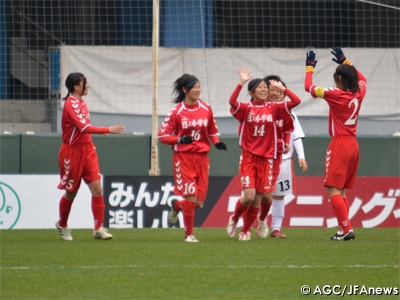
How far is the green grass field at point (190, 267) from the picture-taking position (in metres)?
6.60

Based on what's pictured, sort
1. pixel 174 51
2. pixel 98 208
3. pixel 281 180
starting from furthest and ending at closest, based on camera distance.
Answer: pixel 174 51, pixel 281 180, pixel 98 208

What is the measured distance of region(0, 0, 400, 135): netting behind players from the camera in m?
17.7

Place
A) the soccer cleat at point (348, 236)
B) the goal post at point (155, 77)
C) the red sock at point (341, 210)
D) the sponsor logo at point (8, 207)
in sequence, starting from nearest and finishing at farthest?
1. the red sock at point (341, 210)
2. the soccer cleat at point (348, 236)
3. the sponsor logo at point (8, 207)
4. the goal post at point (155, 77)

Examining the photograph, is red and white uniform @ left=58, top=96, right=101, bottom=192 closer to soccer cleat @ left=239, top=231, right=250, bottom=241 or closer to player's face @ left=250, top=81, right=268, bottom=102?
soccer cleat @ left=239, top=231, right=250, bottom=241

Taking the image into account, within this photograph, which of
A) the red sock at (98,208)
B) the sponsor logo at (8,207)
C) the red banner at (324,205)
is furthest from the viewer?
the red banner at (324,205)

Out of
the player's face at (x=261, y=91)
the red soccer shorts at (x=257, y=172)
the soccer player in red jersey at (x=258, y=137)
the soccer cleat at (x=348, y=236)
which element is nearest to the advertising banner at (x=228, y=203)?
the soccer player in red jersey at (x=258, y=137)

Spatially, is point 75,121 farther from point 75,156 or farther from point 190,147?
point 190,147

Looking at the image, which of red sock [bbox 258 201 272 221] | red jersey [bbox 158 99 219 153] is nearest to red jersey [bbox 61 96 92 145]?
red jersey [bbox 158 99 219 153]

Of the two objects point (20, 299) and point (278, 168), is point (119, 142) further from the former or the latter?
point (20, 299)

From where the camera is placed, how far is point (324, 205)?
46.9 feet

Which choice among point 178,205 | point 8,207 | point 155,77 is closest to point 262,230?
point 178,205

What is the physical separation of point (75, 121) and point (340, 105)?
3.16 meters

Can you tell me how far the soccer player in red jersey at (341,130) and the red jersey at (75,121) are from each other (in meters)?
2.69

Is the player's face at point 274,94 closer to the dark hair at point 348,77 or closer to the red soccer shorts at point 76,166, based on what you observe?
the dark hair at point 348,77
